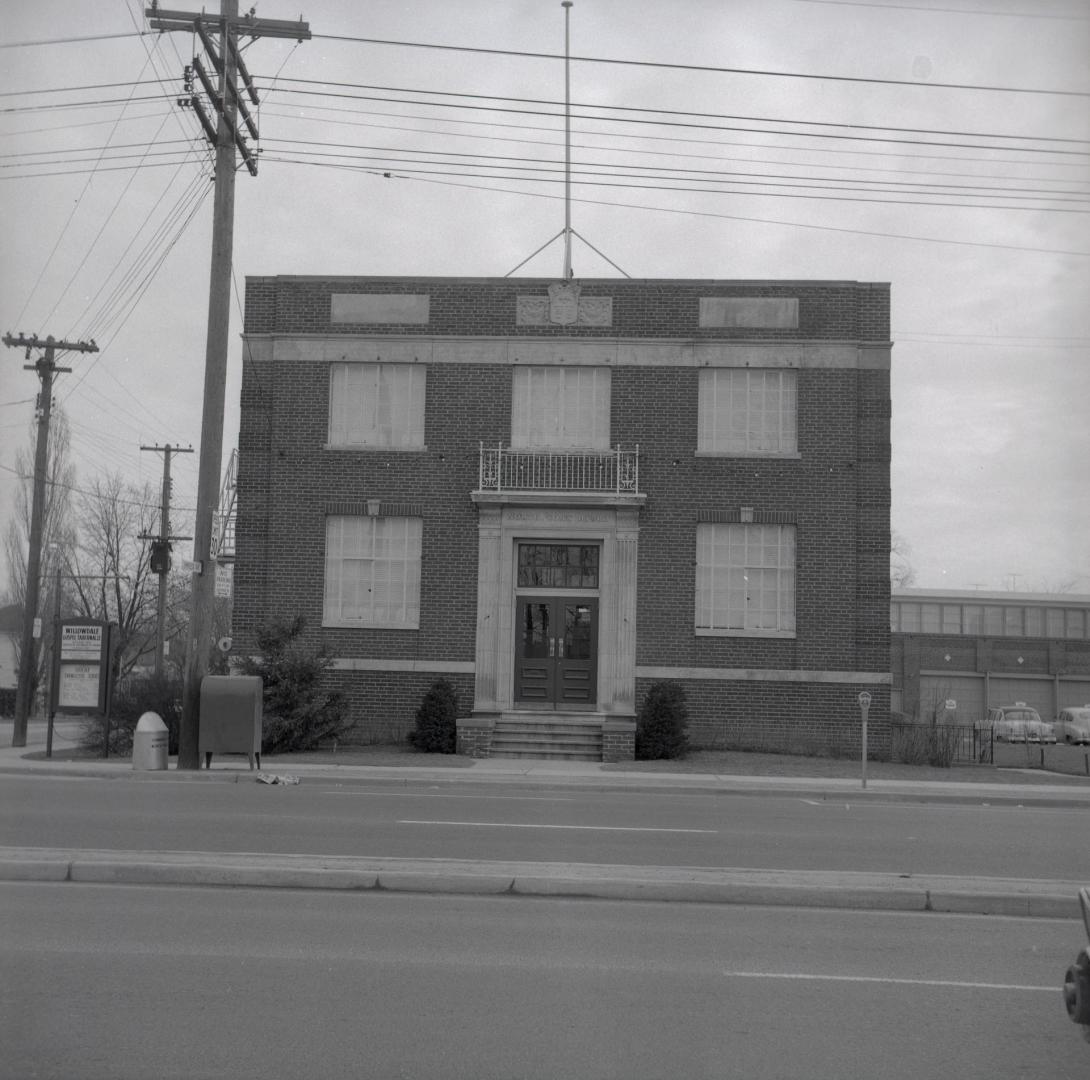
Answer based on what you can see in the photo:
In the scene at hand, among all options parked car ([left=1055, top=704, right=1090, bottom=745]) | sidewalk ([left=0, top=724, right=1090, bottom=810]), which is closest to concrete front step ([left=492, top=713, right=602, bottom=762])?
sidewalk ([left=0, top=724, right=1090, bottom=810])

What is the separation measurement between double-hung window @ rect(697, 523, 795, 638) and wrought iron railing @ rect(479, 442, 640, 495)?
1.90 m

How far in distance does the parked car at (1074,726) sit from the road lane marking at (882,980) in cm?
4454

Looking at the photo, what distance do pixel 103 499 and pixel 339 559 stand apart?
24.1m

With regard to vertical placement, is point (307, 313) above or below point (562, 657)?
above

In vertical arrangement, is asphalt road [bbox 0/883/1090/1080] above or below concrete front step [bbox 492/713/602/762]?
below

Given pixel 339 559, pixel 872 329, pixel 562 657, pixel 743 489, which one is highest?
pixel 872 329

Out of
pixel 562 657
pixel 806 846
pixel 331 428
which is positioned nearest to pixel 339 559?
pixel 331 428

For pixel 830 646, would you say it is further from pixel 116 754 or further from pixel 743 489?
pixel 116 754

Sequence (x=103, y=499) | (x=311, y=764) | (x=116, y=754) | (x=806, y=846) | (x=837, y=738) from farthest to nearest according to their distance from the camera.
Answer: (x=103, y=499) → (x=837, y=738) → (x=116, y=754) → (x=311, y=764) → (x=806, y=846)

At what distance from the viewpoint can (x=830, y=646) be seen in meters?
25.0

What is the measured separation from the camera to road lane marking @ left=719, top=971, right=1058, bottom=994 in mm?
7043

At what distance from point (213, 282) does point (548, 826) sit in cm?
1072

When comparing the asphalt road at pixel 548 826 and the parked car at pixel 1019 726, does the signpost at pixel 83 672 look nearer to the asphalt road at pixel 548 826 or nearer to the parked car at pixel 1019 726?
the asphalt road at pixel 548 826

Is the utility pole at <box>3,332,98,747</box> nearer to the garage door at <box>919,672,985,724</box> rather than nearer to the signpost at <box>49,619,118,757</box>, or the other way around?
the signpost at <box>49,619,118,757</box>
